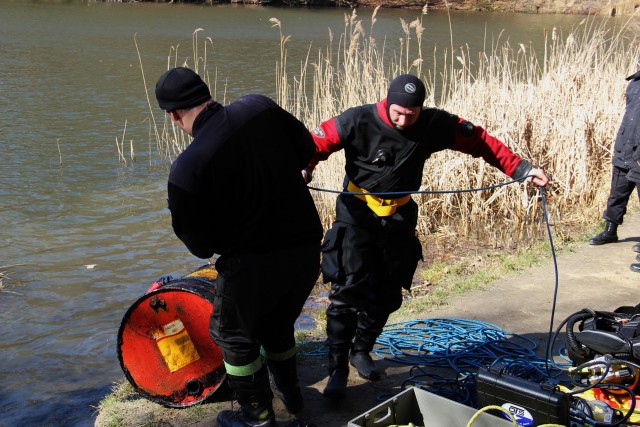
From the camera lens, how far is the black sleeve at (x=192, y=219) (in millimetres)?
3143

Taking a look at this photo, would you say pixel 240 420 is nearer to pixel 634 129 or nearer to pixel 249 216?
pixel 249 216

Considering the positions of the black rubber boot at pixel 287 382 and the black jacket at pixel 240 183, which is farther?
the black rubber boot at pixel 287 382

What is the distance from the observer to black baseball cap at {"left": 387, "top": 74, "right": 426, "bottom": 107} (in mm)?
3859

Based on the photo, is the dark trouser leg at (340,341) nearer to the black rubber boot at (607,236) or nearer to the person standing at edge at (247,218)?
the person standing at edge at (247,218)

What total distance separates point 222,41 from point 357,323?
59.8 ft

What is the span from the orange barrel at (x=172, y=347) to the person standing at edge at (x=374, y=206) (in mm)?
684

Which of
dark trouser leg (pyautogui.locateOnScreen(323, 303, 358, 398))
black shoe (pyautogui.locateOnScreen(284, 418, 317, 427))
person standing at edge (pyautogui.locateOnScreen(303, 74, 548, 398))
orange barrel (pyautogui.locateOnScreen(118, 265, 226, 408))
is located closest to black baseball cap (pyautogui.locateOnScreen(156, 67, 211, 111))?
person standing at edge (pyautogui.locateOnScreen(303, 74, 548, 398))

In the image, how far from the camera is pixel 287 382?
3.75 metres

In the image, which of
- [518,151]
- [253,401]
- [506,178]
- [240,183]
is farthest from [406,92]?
[518,151]

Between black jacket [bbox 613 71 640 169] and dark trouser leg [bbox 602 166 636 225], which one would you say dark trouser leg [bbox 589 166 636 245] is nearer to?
dark trouser leg [bbox 602 166 636 225]

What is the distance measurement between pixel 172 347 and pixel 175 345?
0.06ft

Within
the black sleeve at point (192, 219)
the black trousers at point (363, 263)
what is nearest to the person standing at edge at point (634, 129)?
the black trousers at point (363, 263)

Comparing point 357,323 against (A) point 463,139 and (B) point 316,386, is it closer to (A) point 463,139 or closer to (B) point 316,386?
(B) point 316,386

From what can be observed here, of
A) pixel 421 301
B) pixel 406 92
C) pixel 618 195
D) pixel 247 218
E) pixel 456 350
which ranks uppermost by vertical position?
pixel 406 92
